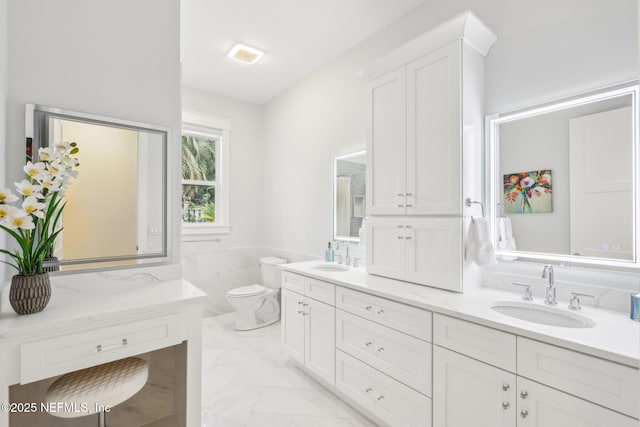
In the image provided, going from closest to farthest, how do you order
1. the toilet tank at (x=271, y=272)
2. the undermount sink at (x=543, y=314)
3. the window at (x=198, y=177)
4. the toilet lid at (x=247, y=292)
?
1. the undermount sink at (x=543, y=314)
2. the toilet lid at (x=247, y=292)
3. the toilet tank at (x=271, y=272)
4. the window at (x=198, y=177)

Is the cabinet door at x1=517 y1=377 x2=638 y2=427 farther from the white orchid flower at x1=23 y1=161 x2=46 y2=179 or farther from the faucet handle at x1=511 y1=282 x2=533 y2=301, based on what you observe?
the white orchid flower at x1=23 y1=161 x2=46 y2=179

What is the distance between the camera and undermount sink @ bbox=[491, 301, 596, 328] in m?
1.34

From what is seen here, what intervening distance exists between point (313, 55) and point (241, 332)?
303cm

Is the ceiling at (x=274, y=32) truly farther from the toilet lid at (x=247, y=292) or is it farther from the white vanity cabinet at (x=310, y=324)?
the toilet lid at (x=247, y=292)

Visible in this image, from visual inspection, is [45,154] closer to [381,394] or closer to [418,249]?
[418,249]

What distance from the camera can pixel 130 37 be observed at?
169cm

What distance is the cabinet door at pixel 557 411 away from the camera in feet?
3.30

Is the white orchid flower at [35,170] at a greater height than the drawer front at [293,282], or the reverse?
the white orchid flower at [35,170]

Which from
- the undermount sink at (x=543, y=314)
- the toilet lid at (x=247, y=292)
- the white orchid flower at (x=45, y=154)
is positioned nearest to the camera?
the white orchid flower at (x=45, y=154)

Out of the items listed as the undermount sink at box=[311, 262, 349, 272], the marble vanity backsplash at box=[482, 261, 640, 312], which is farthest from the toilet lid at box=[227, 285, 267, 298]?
the marble vanity backsplash at box=[482, 261, 640, 312]

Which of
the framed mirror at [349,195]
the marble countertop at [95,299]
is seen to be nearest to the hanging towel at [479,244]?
the framed mirror at [349,195]

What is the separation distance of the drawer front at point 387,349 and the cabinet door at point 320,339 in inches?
3.1

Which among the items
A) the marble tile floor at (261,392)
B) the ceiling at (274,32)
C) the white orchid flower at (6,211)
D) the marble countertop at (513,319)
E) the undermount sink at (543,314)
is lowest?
the marble tile floor at (261,392)

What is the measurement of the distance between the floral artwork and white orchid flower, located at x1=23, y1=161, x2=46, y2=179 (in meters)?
2.39
